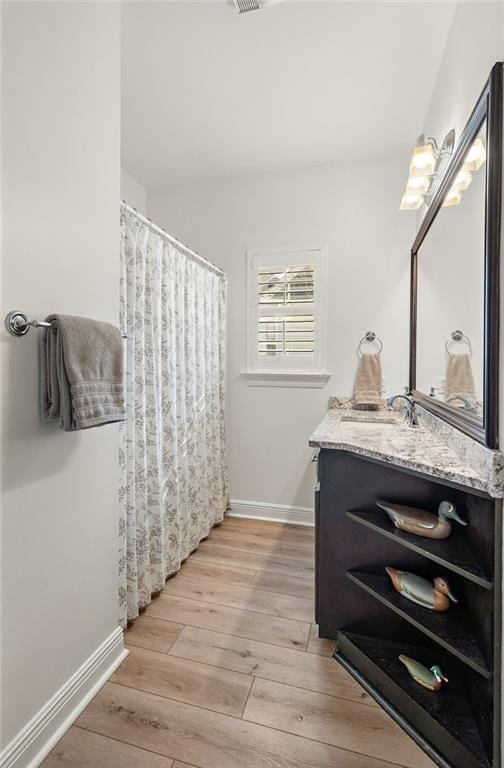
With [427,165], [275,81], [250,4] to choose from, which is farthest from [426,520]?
[275,81]

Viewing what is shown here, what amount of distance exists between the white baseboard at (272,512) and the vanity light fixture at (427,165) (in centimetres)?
221

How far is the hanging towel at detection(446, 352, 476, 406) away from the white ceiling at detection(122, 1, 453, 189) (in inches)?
59.1

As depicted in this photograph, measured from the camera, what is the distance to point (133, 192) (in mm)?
3029

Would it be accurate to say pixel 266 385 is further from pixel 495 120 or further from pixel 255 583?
pixel 495 120

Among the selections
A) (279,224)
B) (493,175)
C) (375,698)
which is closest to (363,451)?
(375,698)

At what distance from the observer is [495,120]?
1079 mm

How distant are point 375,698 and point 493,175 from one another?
1781mm

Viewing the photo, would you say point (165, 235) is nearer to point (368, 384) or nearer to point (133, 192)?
point (133, 192)

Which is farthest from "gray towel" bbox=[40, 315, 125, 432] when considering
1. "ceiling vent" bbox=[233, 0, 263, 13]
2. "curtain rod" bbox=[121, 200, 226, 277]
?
"ceiling vent" bbox=[233, 0, 263, 13]

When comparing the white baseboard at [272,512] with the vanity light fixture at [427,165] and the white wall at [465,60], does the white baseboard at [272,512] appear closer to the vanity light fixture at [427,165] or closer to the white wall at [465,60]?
the vanity light fixture at [427,165]

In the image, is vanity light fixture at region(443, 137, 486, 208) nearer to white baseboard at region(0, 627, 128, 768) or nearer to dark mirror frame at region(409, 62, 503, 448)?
dark mirror frame at region(409, 62, 503, 448)

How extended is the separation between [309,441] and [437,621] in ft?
2.44

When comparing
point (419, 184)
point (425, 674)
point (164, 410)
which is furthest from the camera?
point (164, 410)

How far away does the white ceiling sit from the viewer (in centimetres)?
165
